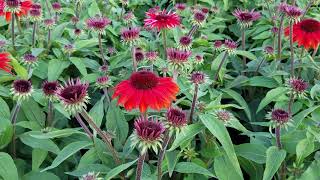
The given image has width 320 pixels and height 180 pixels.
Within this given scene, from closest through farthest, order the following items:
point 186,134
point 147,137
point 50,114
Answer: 1. point 147,137
2. point 186,134
3. point 50,114

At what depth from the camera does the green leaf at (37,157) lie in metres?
1.73

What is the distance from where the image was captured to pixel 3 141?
1.80m

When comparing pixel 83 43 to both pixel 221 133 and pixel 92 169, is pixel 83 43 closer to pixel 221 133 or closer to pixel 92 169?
pixel 92 169

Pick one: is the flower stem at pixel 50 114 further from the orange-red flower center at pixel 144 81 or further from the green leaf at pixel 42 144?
the orange-red flower center at pixel 144 81

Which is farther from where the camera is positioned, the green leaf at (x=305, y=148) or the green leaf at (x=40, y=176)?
the green leaf at (x=40, y=176)

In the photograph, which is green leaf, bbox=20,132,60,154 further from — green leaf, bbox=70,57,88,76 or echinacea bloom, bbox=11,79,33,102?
green leaf, bbox=70,57,88,76

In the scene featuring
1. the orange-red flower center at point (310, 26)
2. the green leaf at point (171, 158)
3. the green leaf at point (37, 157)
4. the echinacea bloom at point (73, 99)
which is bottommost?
the green leaf at point (37, 157)

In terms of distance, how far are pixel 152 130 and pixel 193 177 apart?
486 mm

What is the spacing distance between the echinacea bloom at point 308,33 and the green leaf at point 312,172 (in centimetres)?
77

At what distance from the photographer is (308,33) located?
2215mm

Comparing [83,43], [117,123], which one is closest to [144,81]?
[117,123]

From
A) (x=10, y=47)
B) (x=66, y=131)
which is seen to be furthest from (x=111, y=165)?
(x=10, y=47)

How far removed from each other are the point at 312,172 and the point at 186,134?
0.49 m

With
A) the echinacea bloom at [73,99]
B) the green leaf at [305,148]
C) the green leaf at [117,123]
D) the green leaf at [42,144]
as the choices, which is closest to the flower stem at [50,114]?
the green leaf at [42,144]
